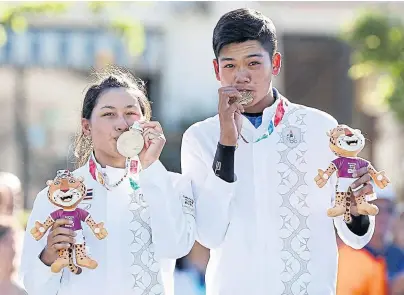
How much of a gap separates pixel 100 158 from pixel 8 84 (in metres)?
12.6

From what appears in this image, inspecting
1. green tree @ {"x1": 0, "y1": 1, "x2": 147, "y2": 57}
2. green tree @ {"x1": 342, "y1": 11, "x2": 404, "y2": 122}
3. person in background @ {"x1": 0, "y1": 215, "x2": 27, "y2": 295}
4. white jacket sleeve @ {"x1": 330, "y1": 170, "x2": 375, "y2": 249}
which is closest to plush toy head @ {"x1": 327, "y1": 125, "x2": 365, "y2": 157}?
white jacket sleeve @ {"x1": 330, "y1": 170, "x2": 375, "y2": 249}

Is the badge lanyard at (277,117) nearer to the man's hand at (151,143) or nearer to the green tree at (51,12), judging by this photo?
the man's hand at (151,143)

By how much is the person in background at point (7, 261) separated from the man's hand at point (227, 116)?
6.43 feet

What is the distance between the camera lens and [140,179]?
3.86 meters

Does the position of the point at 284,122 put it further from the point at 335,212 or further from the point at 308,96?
the point at 308,96

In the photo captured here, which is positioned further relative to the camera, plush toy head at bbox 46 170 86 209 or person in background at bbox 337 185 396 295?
person in background at bbox 337 185 396 295

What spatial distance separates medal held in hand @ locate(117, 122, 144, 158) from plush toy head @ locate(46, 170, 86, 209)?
0.71ft

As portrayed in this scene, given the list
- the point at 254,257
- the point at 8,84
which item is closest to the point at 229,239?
the point at 254,257

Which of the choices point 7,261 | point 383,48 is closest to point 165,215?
point 7,261

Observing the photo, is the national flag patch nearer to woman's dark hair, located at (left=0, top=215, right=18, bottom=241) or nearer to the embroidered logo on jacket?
the embroidered logo on jacket

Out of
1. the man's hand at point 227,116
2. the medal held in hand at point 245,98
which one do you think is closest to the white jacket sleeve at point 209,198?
the man's hand at point 227,116

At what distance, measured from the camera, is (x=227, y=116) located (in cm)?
377

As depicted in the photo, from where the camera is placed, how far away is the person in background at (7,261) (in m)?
5.33

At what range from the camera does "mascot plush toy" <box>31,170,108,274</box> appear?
3713 mm
